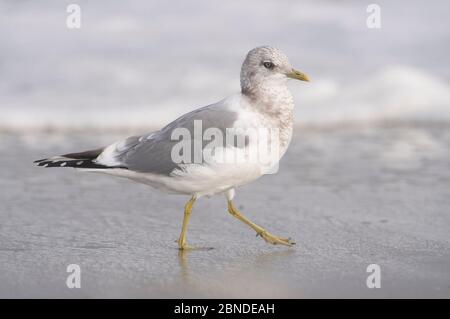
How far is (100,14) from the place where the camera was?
10656 millimetres

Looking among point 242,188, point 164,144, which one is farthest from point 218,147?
point 242,188

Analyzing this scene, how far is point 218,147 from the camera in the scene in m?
3.79

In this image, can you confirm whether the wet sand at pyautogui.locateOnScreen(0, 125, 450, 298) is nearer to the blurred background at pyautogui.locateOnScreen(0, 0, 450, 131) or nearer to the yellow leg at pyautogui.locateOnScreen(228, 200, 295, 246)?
the yellow leg at pyautogui.locateOnScreen(228, 200, 295, 246)

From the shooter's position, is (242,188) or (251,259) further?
(242,188)

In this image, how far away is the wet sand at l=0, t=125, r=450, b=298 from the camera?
129 inches

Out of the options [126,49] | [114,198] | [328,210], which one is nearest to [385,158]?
[328,210]

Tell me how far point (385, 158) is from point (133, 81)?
406 centimetres

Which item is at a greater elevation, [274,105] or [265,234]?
[274,105]

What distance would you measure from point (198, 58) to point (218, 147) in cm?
618

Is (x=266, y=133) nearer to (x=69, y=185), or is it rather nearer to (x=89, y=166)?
(x=89, y=166)

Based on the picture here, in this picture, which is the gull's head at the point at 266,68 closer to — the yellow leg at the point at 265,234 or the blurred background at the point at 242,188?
the yellow leg at the point at 265,234

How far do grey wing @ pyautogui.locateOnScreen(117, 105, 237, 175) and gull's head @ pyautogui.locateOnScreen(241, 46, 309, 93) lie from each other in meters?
0.28

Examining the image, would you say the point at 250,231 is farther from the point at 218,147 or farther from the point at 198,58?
the point at 198,58

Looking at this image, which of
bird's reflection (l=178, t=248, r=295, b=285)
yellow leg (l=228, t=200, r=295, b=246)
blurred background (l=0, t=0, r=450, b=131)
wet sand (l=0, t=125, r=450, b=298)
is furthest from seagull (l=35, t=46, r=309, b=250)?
blurred background (l=0, t=0, r=450, b=131)
